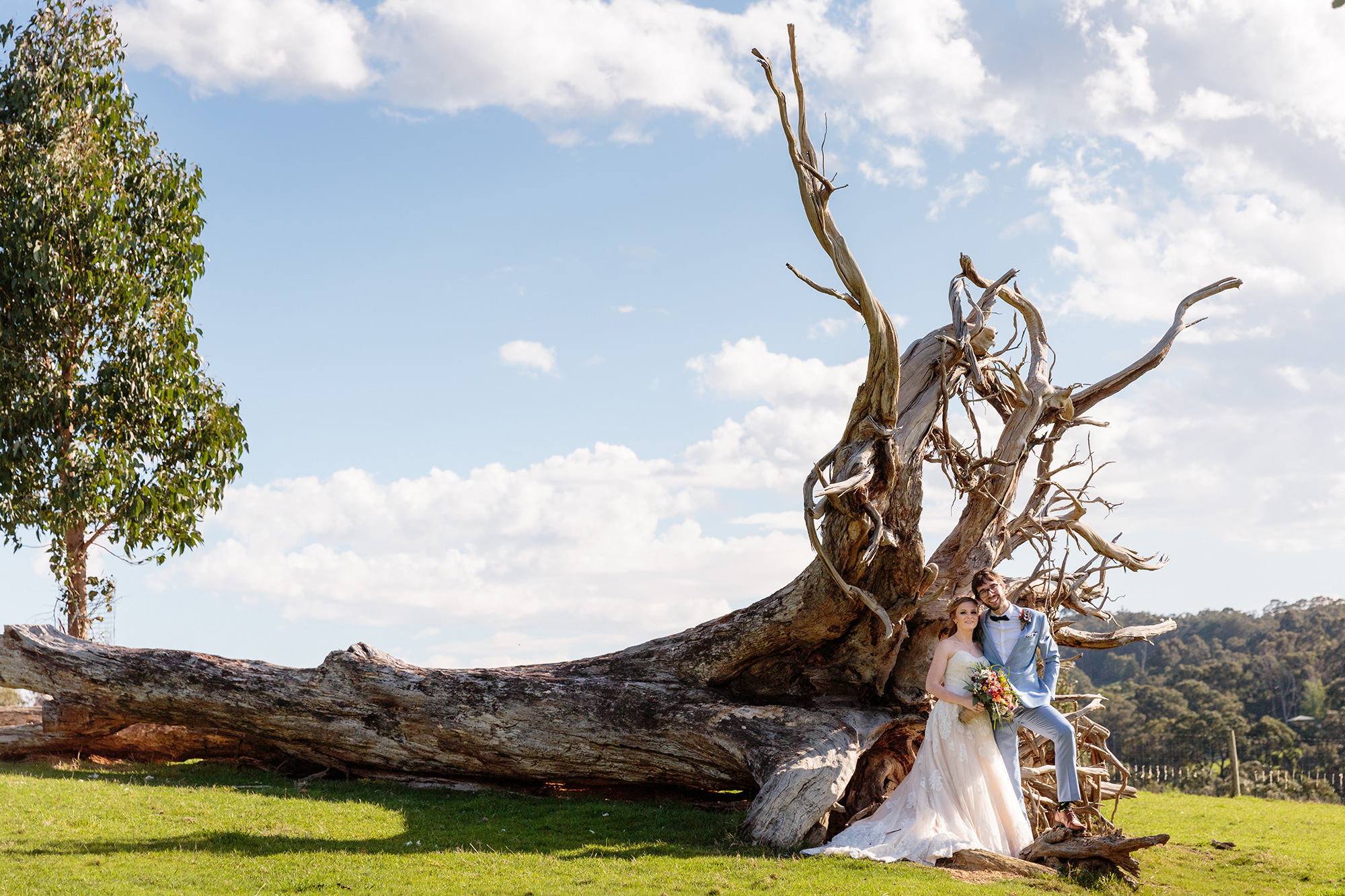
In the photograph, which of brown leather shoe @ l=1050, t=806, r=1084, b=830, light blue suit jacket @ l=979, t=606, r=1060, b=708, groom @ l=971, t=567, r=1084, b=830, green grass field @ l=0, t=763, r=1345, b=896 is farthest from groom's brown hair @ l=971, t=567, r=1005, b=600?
green grass field @ l=0, t=763, r=1345, b=896

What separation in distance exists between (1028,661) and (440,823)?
7.49m

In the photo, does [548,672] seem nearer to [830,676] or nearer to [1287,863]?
[830,676]

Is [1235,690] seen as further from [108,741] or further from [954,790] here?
[108,741]

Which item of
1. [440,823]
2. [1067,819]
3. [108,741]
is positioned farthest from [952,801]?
[108,741]

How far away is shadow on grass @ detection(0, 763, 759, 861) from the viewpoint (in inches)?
435

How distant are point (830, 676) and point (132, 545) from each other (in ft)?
51.8

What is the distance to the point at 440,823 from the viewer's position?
1273 centimetres

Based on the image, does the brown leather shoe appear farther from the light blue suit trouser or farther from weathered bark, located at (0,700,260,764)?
weathered bark, located at (0,700,260,764)

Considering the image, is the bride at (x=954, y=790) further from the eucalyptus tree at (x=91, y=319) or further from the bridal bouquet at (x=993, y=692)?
the eucalyptus tree at (x=91, y=319)

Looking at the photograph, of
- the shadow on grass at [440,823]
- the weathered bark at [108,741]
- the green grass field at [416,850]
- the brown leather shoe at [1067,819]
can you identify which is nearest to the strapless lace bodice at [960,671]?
the brown leather shoe at [1067,819]

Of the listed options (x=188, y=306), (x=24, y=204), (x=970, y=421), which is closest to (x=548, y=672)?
(x=970, y=421)

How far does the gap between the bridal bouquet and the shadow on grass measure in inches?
114

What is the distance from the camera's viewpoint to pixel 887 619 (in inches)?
468

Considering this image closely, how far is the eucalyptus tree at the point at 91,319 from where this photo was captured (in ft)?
65.9
